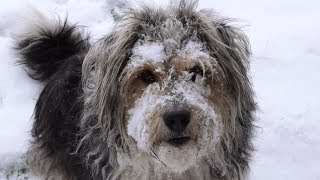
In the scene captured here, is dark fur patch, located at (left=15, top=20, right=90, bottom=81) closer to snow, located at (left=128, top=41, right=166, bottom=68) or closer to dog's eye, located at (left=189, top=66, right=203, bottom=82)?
snow, located at (left=128, top=41, right=166, bottom=68)

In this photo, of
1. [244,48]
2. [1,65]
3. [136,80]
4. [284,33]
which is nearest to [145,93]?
[136,80]

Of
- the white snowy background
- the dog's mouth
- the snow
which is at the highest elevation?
the snow

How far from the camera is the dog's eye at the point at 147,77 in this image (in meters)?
2.97

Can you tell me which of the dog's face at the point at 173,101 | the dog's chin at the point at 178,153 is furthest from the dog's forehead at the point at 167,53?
the dog's chin at the point at 178,153

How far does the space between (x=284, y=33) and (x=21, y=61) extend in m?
2.75

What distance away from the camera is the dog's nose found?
9.06 ft

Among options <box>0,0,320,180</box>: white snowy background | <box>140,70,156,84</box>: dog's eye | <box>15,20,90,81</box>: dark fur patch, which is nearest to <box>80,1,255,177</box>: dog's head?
<box>140,70,156,84</box>: dog's eye

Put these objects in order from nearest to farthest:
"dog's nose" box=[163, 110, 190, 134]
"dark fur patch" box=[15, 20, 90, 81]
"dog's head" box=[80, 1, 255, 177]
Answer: "dog's nose" box=[163, 110, 190, 134]
"dog's head" box=[80, 1, 255, 177]
"dark fur patch" box=[15, 20, 90, 81]

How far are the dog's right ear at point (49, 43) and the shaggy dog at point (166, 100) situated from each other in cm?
77

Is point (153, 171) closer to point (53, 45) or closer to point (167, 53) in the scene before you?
point (167, 53)

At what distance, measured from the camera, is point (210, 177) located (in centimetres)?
350

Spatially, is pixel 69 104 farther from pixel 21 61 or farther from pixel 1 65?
pixel 1 65

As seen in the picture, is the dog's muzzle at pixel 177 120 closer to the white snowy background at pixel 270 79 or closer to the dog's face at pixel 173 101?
the dog's face at pixel 173 101

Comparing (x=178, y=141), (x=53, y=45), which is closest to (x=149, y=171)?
(x=178, y=141)
